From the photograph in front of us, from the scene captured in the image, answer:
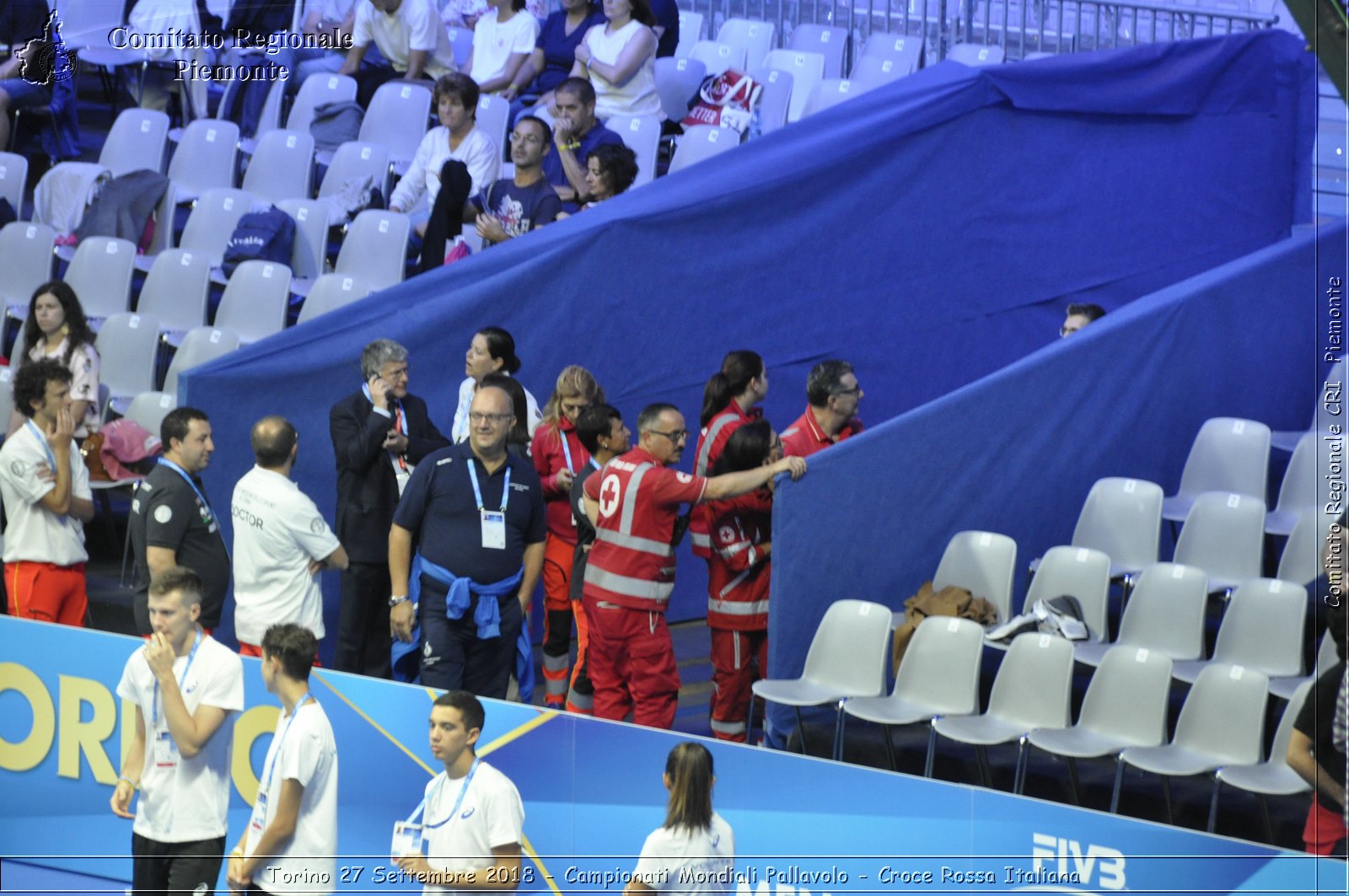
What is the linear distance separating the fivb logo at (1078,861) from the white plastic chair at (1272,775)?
1243mm

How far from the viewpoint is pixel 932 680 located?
6734 millimetres

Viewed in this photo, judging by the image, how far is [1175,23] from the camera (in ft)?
36.2

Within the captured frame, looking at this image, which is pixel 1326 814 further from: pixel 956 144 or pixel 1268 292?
pixel 956 144

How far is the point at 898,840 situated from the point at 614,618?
175 cm

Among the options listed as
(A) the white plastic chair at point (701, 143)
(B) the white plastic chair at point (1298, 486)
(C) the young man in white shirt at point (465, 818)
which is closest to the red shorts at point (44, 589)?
(C) the young man in white shirt at point (465, 818)

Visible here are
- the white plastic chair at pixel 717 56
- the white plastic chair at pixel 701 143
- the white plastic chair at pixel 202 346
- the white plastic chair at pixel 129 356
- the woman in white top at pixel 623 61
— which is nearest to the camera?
the white plastic chair at pixel 202 346

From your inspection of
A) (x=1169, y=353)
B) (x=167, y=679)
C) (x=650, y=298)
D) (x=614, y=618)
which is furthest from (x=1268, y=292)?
(x=167, y=679)

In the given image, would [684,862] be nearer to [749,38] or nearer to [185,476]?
[185,476]

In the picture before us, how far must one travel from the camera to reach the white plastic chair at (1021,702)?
253 inches

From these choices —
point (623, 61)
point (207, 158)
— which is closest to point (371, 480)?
point (623, 61)

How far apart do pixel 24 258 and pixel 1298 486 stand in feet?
22.8

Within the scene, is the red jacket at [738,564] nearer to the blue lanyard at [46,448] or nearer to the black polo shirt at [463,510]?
the black polo shirt at [463,510]

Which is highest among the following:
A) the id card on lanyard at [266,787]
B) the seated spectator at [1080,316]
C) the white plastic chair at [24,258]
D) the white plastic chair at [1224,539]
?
the white plastic chair at [24,258]

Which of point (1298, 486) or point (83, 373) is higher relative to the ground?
point (83, 373)
